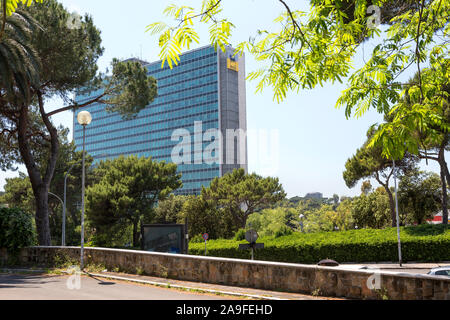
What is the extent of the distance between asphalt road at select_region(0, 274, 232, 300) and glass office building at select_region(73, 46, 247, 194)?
122363 millimetres

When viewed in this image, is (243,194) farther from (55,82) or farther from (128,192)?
(55,82)

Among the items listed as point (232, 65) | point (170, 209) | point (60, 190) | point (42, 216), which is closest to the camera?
Answer: point (42, 216)

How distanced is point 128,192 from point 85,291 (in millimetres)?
36361

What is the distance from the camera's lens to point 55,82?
24.2m

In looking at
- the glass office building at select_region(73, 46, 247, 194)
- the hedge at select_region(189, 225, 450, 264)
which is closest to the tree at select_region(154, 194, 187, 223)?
the hedge at select_region(189, 225, 450, 264)

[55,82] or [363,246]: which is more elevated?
[55,82]

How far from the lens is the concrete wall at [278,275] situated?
8.32m

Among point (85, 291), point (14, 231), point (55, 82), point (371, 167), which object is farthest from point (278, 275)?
point (371, 167)

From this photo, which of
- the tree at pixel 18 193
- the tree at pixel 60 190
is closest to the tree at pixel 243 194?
the tree at pixel 60 190

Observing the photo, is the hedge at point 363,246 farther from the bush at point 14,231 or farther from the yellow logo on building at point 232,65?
the yellow logo on building at point 232,65

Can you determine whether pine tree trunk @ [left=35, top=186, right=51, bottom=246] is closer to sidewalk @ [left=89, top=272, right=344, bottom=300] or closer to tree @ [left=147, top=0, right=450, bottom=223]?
sidewalk @ [left=89, top=272, right=344, bottom=300]

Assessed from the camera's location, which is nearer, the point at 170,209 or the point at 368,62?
the point at 368,62

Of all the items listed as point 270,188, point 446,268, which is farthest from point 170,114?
point 446,268
